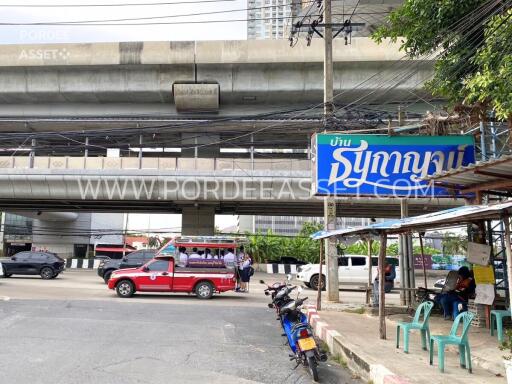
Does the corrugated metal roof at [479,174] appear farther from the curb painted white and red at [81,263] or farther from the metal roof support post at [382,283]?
the curb painted white and red at [81,263]

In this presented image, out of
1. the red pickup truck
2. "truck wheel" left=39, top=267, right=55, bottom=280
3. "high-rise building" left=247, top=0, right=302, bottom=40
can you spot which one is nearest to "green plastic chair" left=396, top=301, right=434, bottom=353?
the red pickup truck

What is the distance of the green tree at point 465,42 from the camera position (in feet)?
28.5

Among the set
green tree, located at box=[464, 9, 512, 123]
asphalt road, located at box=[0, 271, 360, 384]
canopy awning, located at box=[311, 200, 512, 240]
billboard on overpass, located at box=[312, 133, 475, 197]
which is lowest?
asphalt road, located at box=[0, 271, 360, 384]

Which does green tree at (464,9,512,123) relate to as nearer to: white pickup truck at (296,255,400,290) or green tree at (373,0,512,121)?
green tree at (373,0,512,121)

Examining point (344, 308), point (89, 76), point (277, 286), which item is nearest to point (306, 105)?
point (89, 76)

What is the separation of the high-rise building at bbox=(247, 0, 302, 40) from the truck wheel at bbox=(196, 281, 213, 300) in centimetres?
960

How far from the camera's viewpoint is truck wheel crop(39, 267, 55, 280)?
2503cm

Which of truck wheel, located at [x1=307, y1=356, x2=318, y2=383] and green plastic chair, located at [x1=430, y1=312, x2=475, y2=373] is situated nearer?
green plastic chair, located at [x1=430, y1=312, x2=475, y2=373]

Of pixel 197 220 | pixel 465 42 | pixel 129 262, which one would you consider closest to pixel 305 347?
pixel 465 42

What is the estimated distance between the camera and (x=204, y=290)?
17.3 meters

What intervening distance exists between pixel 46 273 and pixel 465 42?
22.3 metres

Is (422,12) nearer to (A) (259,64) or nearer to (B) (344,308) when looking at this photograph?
(B) (344,308)

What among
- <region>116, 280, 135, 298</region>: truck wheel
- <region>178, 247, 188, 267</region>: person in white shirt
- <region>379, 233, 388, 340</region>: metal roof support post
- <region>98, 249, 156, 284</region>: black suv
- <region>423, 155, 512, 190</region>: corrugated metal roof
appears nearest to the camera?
<region>423, 155, 512, 190</region>: corrugated metal roof

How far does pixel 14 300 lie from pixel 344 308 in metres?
9.91
